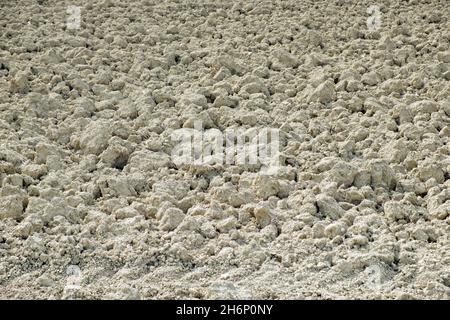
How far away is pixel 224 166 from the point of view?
6.77 feet

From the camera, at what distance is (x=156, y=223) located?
74.2 inches

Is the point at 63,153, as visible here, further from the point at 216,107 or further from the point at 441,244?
the point at 441,244

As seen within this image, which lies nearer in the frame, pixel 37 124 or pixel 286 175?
pixel 286 175

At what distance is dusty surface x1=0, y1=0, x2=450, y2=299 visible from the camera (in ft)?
5.74

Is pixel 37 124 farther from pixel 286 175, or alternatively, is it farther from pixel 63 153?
pixel 286 175

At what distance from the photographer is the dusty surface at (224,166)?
1749 millimetres

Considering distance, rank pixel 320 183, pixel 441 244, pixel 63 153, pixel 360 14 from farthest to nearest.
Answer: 1. pixel 360 14
2. pixel 63 153
3. pixel 320 183
4. pixel 441 244

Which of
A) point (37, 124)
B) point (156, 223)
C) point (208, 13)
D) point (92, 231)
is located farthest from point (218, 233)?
point (208, 13)

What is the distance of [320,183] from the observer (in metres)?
2.00

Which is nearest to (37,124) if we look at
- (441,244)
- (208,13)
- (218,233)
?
(218,233)

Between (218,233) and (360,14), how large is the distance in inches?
50.5

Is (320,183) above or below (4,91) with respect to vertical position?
below
